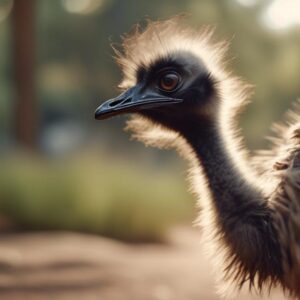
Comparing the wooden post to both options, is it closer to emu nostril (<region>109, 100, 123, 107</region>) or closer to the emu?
the emu

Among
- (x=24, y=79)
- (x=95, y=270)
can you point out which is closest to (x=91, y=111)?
(x=24, y=79)

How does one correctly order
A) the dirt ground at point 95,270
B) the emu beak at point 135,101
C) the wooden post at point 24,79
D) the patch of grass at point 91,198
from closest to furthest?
1. the emu beak at point 135,101
2. the dirt ground at point 95,270
3. the patch of grass at point 91,198
4. the wooden post at point 24,79

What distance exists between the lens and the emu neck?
3258mm

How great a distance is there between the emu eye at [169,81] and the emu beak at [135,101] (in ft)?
0.13

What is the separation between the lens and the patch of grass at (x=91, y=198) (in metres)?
7.99

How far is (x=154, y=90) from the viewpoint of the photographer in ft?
11.6

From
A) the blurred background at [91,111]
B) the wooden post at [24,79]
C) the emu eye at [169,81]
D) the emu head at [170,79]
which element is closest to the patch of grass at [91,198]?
the blurred background at [91,111]

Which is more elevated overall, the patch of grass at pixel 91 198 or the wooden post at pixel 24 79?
the wooden post at pixel 24 79

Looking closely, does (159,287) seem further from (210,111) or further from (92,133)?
→ (92,133)

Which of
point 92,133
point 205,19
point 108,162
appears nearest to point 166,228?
point 108,162

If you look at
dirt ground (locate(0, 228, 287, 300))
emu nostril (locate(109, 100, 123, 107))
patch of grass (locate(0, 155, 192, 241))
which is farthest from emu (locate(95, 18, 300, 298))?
patch of grass (locate(0, 155, 192, 241))

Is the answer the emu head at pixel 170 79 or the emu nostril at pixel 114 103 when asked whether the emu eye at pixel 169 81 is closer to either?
the emu head at pixel 170 79

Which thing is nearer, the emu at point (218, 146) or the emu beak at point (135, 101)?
the emu at point (218, 146)

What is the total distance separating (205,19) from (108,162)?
7094mm
